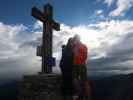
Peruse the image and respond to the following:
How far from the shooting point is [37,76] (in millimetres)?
8086

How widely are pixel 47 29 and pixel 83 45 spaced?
4.06 meters

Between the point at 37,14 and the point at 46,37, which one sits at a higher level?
the point at 37,14

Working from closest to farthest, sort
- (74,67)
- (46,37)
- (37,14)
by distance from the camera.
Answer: (74,67), (37,14), (46,37)

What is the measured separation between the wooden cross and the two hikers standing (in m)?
3.38

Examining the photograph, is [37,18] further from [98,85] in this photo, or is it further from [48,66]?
[98,85]

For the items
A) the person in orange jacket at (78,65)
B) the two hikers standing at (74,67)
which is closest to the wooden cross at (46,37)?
the two hikers standing at (74,67)

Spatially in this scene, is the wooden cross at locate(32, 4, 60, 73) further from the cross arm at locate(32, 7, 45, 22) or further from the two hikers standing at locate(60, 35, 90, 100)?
the two hikers standing at locate(60, 35, 90, 100)

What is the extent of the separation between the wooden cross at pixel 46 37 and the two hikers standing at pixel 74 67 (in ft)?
11.1

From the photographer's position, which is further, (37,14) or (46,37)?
(46,37)

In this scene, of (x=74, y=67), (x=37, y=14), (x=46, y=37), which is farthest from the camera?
(x=46, y=37)

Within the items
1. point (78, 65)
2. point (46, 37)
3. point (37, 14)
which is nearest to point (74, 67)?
point (78, 65)

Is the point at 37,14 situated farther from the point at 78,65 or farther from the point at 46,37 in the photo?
the point at 78,65

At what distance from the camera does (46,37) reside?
11.1m

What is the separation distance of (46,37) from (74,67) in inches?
152
